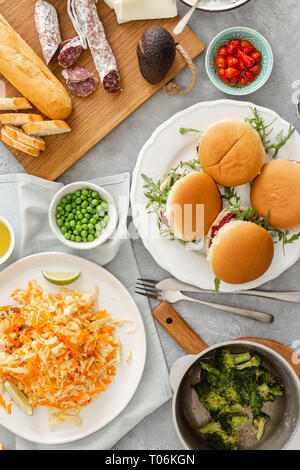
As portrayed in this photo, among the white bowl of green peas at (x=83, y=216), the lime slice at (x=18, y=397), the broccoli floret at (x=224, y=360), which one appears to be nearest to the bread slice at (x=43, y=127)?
the white bowl of green peas at (x=83, y=216)

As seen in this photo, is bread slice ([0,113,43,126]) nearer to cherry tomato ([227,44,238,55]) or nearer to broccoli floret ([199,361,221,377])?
cherry tomato ([227,44,238,55])

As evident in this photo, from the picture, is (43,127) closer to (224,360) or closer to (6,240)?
(6,240)

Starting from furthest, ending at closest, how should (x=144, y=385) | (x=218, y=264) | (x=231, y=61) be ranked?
(x=144, y=385)
(x=231, y=61)
(x=218, y=264)

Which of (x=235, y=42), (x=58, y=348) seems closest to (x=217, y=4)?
(x=235, y=42)

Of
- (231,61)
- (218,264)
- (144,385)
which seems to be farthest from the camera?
(144,385)

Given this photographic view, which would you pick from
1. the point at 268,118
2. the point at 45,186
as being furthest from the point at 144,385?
the point at 268,118
